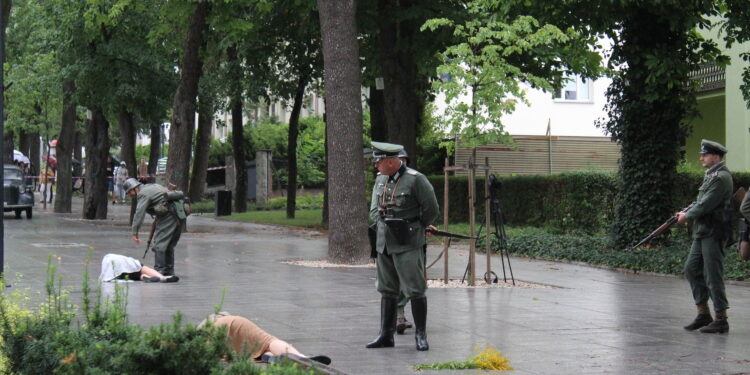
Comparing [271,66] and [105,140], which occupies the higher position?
[271,66]

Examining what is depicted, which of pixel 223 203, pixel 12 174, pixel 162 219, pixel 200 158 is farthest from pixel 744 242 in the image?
pixel 200 158

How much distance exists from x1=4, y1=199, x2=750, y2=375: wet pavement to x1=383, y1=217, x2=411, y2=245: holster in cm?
97

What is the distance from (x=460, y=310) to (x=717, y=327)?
3001 millimetres

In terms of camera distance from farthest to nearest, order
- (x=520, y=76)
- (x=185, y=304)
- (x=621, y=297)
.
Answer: (x=520, y=76) < (x=621, y=297) < (x=185, y=304)

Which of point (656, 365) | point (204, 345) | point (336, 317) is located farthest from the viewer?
point (336, 317)

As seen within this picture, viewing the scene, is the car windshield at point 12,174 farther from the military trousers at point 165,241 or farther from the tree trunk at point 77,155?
the tree trunk at point 77,155

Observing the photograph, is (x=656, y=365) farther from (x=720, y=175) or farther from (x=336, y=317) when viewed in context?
(x=336, y=317)

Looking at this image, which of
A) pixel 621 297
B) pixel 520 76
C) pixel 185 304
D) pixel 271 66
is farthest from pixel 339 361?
pixel 271 66

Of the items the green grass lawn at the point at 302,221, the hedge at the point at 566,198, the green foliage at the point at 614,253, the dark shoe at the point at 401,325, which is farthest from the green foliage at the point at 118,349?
the green grass lawn at the point at 302,221

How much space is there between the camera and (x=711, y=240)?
1115cm

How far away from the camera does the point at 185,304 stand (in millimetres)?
13148

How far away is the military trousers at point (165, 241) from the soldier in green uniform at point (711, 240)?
831 cm

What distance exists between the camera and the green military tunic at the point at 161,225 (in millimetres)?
16781

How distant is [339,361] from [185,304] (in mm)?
4573
